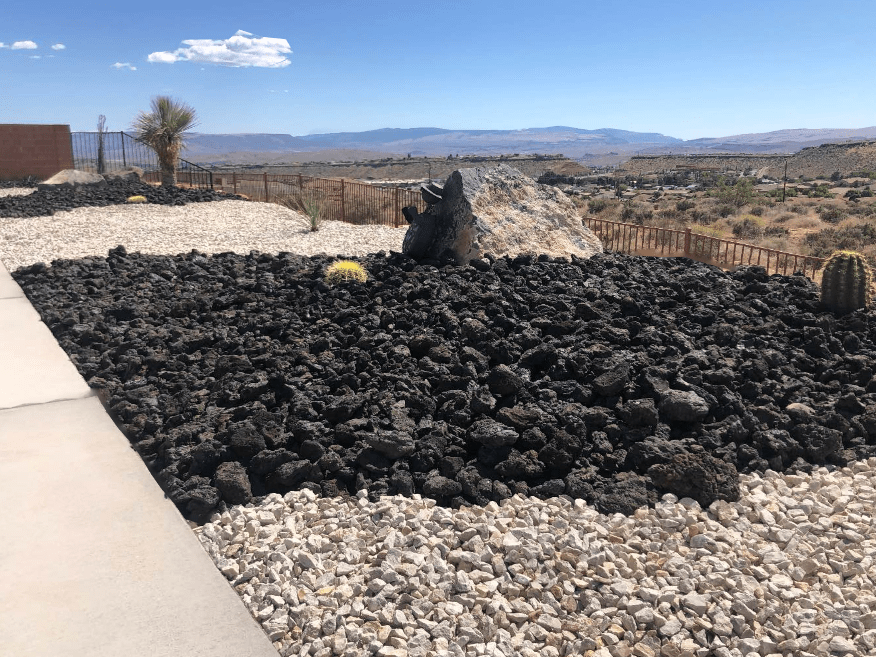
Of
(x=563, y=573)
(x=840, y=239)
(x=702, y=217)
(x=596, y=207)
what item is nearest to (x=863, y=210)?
(x=702, y=217)

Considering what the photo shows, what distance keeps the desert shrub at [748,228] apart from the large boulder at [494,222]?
1329cm

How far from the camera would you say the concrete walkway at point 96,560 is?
3338mm

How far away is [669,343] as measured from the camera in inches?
249

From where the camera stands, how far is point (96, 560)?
12.8ft

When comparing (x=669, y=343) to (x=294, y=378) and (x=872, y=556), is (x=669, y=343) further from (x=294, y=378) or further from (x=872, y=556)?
(x=294, y=378)

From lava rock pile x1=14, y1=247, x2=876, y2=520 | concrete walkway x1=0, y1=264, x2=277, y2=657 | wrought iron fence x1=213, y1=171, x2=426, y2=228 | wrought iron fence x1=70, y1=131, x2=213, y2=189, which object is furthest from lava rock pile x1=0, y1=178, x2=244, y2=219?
concrete walkway x1=0, y1=264, x2=277, y2=657

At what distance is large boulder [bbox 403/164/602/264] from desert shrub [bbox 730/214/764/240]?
43.6ft

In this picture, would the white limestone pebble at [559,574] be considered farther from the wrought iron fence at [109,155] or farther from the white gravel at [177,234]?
the wrought iron fence at [109,155]

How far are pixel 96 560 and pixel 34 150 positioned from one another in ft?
100

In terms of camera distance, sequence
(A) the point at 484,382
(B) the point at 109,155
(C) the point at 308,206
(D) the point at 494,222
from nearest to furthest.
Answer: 1. (A) the point at 484,382
2. (D) the point at 494,222
3. (C) the point at 308,206
4. (B) the point at 109,155

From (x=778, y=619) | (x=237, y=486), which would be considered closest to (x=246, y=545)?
(x=237, y=486)

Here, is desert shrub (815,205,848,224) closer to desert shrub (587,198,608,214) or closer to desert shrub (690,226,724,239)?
desert shrub (690,226,724,239)

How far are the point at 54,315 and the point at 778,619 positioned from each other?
8.09m

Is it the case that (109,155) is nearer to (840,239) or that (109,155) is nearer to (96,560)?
(840,239)
